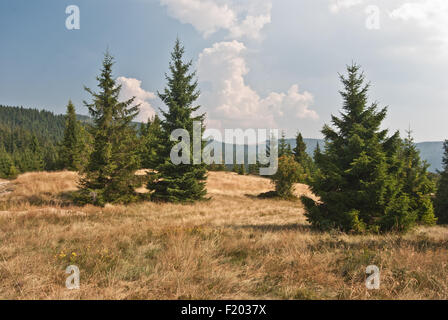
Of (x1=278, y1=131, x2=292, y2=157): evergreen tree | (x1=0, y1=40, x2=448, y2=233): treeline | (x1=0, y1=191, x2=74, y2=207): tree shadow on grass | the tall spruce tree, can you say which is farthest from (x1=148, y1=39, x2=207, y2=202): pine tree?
(x1=278, y1=131, x2=292, y2=157): evergreen tree

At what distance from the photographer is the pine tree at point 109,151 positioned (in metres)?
15.7

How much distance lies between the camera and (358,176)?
31.8 feet

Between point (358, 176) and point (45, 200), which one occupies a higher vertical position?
point (358, 176)

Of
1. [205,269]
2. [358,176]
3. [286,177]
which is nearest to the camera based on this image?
[205,269]

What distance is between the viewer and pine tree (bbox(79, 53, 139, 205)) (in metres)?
15.7

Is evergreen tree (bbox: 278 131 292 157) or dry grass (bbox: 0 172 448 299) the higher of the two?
evergreen tree (bbox: 278 131 292 157)

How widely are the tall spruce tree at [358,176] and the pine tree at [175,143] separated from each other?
457 inches

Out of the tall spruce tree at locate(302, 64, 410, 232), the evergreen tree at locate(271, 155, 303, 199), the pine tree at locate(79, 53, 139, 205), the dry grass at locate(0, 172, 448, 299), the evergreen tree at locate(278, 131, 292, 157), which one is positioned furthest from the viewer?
the evergreen tree at locate(278, 131, 292, 157)

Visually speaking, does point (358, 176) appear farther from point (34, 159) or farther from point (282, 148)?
point (34, 159)

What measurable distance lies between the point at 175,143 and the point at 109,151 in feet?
18.3

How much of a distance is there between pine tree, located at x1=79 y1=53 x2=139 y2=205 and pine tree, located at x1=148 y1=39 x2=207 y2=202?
295 cm

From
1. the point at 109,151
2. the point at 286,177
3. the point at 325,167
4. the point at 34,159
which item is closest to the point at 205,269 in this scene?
the point at 325,167

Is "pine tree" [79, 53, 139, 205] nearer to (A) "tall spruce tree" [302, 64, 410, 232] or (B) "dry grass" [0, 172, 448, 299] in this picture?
(B) "dry grass" [0, 172, 448, 299]
